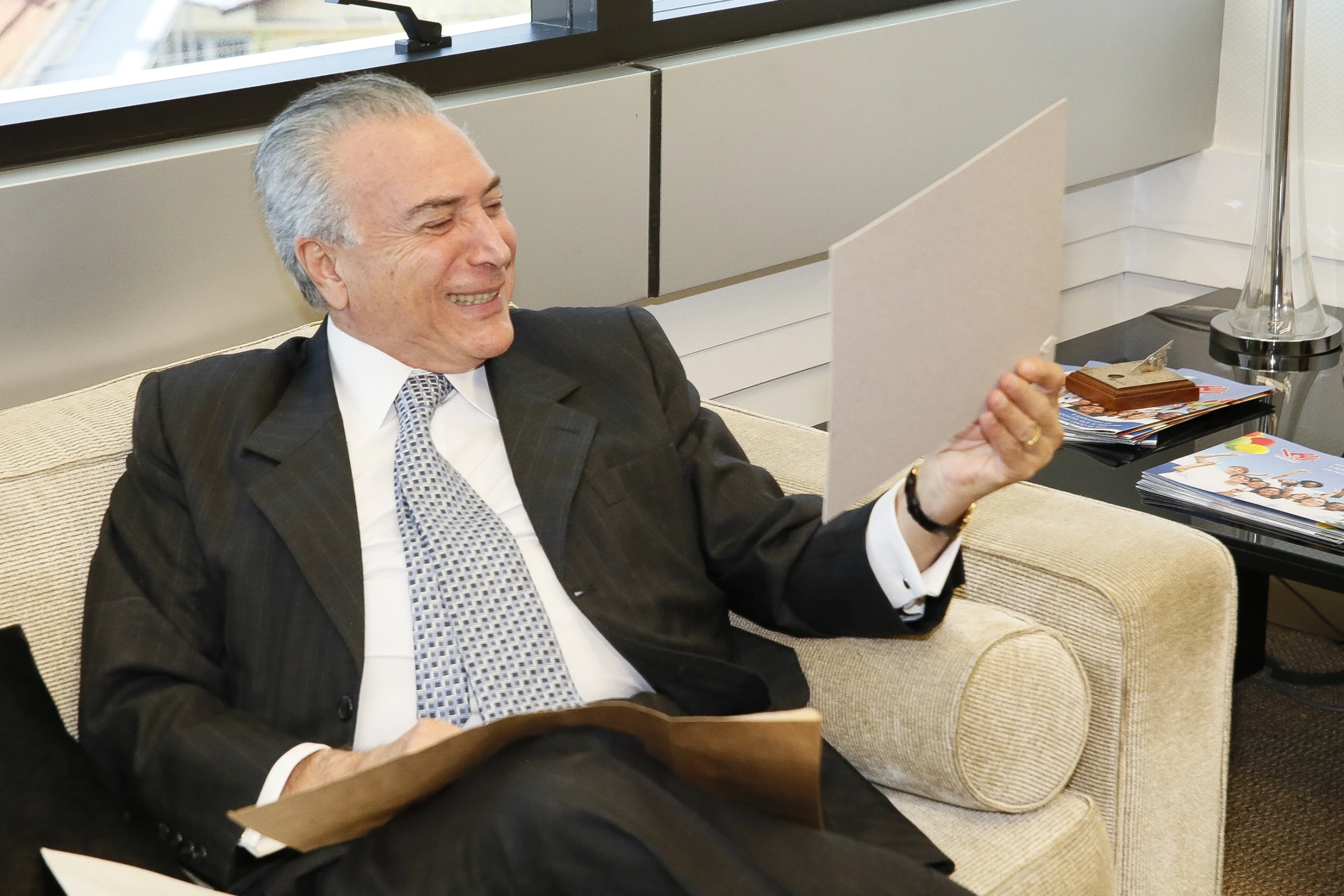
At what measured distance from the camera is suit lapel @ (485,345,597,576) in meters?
1.49

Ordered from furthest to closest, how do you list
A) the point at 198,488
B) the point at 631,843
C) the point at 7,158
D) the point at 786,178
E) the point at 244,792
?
the point at 786,178, the point at 7,158, the point at 198,488, the point at 244,792, the point at 631,843

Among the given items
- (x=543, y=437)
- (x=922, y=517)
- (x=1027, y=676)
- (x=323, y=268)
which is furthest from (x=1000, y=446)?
(x=323, y=268)

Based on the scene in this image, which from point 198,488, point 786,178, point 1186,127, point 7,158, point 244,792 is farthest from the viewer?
point 1186,127

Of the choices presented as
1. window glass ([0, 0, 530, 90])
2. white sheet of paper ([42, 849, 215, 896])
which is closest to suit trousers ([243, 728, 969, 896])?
white sheet of paper ([42, 849, 215, 896])

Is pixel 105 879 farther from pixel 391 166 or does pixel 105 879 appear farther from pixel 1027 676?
pixel 1027 676

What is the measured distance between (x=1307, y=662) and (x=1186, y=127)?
1.24m

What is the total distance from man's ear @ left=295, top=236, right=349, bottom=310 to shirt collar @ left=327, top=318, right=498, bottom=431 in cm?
5

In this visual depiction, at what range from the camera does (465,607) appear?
1.42 metres

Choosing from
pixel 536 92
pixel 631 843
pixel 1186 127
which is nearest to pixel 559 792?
pixel 631 843

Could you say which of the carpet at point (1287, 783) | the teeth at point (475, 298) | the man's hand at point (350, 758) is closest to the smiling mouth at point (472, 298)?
the teeth at point (475, 298)

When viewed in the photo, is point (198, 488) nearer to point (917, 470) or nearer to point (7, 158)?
point (7, 158)

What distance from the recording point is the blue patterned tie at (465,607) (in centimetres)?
140

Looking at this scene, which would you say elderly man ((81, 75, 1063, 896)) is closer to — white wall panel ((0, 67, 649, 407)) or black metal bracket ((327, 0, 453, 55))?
white wall panel ((0, 67, 649, 407))

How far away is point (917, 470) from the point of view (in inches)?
53.9
